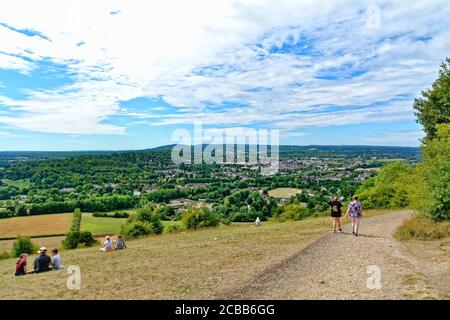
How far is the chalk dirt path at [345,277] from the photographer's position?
1034 cm

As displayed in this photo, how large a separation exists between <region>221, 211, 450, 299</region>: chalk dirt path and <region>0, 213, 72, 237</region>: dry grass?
60.8 meters

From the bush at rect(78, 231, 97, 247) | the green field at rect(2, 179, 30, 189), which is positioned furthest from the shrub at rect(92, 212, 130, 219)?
the green field at rect(2, 179, 30, 189)

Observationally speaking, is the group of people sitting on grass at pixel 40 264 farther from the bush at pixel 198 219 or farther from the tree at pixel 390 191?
the tree at pixel 390 191

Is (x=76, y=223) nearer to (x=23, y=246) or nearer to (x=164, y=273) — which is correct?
(x=23, y=246)

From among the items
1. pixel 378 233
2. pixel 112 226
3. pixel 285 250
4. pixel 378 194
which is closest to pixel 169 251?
pixel 285 250

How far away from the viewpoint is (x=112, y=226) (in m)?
71.1

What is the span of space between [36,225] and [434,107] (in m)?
→ 69.7

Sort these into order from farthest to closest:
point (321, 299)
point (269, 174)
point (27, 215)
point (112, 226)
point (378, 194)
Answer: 1. point (269, 174)
2. point (27, 215)
3. point (112, 226)
4. point (378, 194)
5. point (321, 299)

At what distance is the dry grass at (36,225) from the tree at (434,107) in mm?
59516

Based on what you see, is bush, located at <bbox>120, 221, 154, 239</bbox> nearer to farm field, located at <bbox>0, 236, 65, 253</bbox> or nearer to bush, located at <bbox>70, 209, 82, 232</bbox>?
farm field, located at <bbox>0, 236, 65, 253</bbox>

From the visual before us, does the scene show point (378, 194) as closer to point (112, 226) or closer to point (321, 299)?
point (321, 299)

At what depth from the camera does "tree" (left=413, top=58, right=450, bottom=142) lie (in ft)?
122

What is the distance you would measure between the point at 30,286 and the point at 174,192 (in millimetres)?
98822

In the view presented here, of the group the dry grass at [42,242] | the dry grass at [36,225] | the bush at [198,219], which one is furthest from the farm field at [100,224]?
the bush at [198,219]
